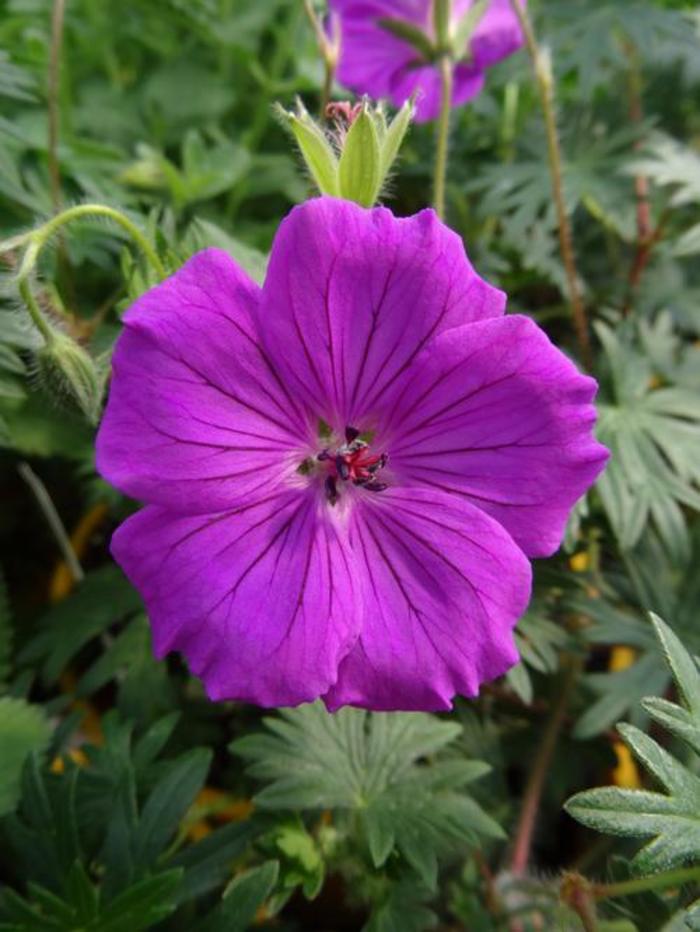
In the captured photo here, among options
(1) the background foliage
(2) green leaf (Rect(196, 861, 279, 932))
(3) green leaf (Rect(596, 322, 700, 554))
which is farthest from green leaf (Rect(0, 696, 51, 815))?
(3) green leaf (Rect(596, 322, 700, 554))

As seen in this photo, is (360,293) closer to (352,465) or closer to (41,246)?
(352,465)

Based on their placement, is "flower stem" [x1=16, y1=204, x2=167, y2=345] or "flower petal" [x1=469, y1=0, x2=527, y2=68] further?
"flower petal" [x1=469, y1=0, x2=527, y2=68]

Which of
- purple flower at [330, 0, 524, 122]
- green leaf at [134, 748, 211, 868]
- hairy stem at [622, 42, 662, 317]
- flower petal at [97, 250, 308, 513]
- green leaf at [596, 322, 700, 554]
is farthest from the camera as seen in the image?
hairy stem at [622, 42, 662, 317]

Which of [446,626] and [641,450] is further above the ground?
[446,626]

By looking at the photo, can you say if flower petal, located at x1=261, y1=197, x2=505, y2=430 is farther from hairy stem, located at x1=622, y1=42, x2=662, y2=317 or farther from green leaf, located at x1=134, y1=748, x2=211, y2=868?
hairy stem, located at x1=622, y1=42, x2=662, y2=317

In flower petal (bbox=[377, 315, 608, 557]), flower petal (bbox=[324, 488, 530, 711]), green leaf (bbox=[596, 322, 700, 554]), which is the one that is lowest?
green leaf (bbox=[596, 322, 700, 554])

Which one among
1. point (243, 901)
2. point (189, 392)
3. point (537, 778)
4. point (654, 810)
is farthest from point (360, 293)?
point (537, 778)

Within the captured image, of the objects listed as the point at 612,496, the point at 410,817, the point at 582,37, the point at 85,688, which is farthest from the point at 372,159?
the point at 582,37
